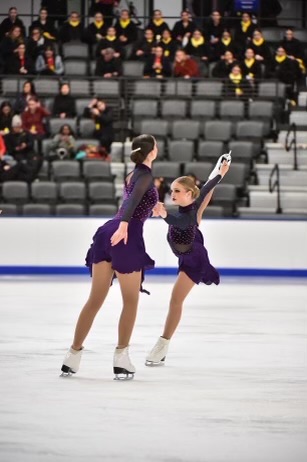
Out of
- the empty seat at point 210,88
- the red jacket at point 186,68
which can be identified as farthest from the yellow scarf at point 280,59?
the red jacket at point 186,68

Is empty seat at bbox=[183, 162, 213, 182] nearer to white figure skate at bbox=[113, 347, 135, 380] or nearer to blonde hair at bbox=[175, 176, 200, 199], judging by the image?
blonde hair at bbox=[175, 176, 200, 199]

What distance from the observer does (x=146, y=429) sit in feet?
19.5

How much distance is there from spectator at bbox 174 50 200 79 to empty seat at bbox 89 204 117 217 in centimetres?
385

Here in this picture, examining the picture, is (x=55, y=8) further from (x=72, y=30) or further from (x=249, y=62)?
(x=249, y=62)

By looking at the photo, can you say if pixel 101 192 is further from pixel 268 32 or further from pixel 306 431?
pixel 306 431

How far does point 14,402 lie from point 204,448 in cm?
157

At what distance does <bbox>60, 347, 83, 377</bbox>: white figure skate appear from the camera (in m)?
7.71

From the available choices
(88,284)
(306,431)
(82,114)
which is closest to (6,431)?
(306,431)

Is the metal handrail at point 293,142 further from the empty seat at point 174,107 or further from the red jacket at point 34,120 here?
the red jacket at point 34,120

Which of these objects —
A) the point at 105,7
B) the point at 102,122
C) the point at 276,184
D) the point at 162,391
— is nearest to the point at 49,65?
the point at 102,122

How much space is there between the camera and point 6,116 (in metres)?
20.3

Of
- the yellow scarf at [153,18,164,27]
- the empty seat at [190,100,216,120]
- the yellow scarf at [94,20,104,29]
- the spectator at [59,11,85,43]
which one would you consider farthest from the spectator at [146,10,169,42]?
the empty seat at [190,100,216,120]

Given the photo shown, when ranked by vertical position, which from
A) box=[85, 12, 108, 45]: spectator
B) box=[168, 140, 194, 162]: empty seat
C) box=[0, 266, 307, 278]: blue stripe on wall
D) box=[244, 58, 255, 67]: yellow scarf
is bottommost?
box=[0, 266, 307, 278]: blue stripe on wall

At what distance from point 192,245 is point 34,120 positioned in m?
12.3
